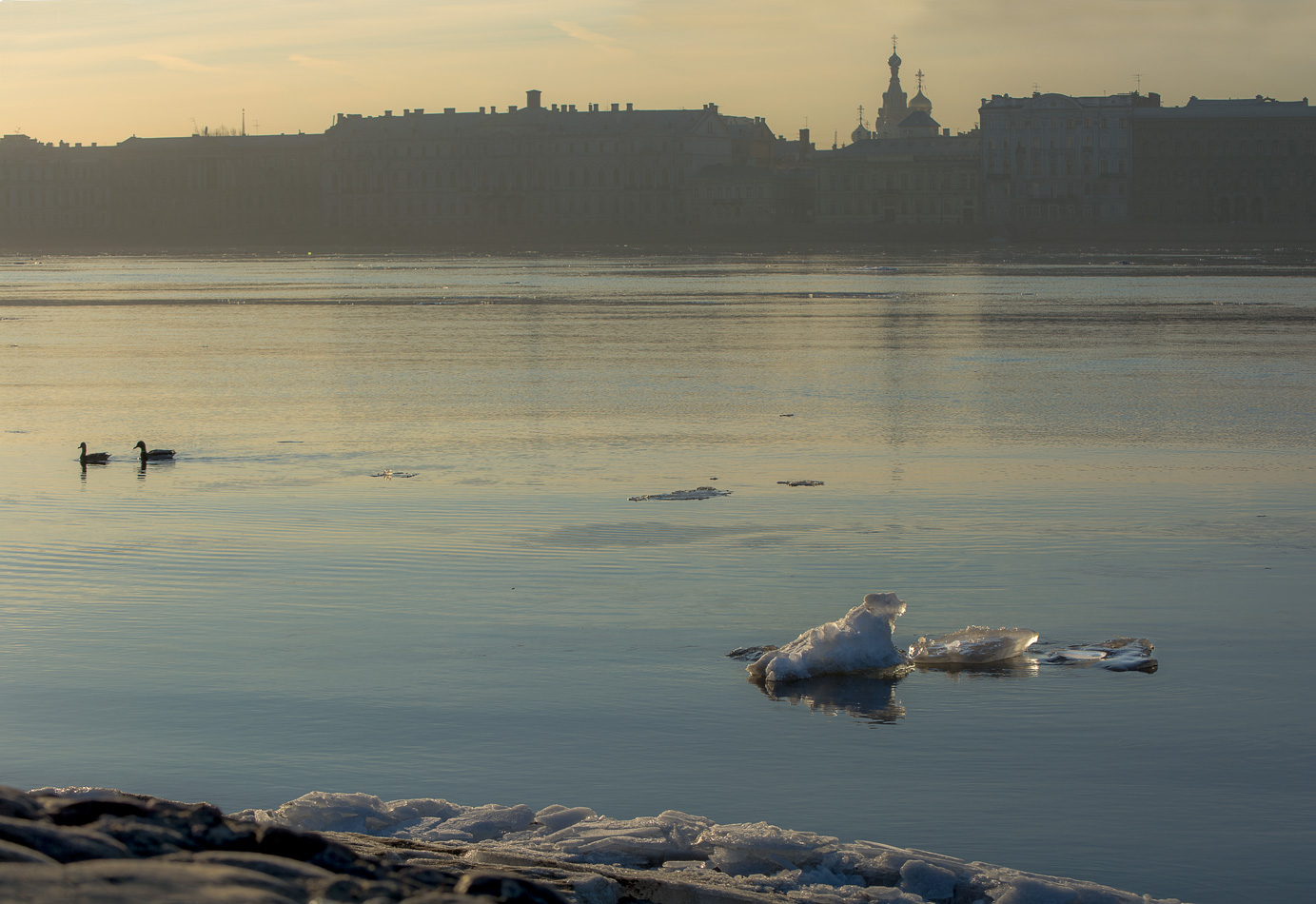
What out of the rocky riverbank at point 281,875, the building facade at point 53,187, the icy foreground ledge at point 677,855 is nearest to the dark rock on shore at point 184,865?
the rocky riverbank at point 281,875

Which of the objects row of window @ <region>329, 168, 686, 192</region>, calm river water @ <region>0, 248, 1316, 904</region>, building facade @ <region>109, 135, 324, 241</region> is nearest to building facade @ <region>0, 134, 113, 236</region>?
building facade @ <region>109, 135, 324, 241</region>

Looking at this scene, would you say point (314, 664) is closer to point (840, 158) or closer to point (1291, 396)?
point (1291, 396)

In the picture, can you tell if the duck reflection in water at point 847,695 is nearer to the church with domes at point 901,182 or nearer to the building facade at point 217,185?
the church with domes at point 901,182

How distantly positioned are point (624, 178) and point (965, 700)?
120 metres

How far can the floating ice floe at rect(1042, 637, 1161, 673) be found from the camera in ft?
Answer: 20.2

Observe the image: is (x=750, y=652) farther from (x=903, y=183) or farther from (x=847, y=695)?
(x=903, y=183)

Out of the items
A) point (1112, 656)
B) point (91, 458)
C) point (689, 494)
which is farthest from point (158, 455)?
point (1112, 656)

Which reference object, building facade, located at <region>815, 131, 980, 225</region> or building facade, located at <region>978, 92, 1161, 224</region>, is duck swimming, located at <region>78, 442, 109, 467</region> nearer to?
building facade, located at <region>978, 92, 1161, 224</region>

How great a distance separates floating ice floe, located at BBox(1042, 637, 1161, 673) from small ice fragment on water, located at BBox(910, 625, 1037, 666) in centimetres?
12

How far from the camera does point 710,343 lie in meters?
23.8

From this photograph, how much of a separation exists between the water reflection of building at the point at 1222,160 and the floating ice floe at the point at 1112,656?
108m

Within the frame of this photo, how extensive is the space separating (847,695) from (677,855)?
1837mm

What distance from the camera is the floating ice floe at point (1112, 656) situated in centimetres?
617

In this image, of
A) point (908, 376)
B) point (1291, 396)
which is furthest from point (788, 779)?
point (908, 376)
